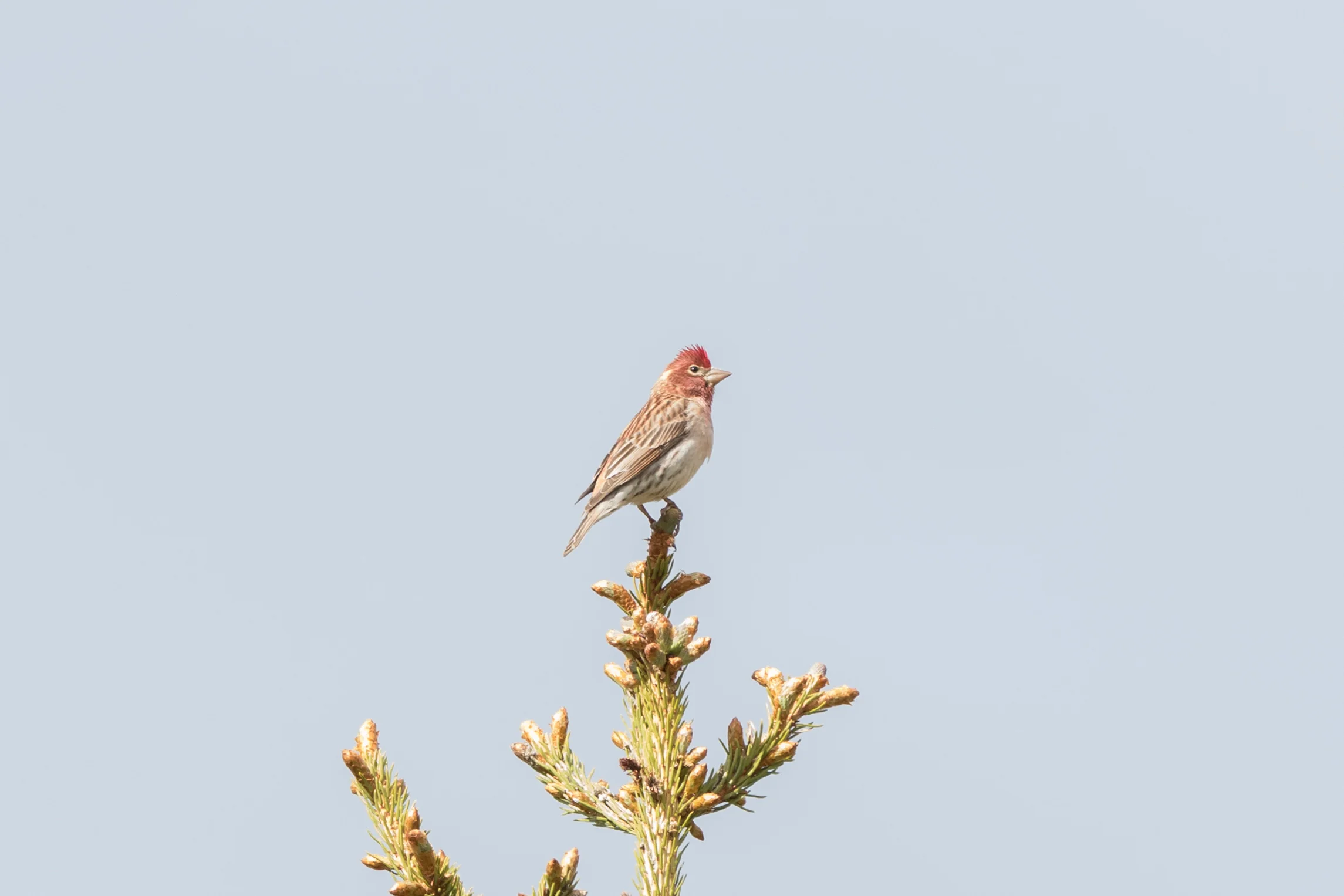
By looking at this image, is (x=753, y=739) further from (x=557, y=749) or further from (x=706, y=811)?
(x=557, y=749)

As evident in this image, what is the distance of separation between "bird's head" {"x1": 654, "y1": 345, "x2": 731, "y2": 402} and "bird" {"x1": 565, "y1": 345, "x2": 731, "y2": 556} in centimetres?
19

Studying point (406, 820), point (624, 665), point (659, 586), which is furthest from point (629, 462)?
point (406, 820)

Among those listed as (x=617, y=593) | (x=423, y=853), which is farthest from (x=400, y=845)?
(x=617, y=593)

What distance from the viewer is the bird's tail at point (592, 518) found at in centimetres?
929

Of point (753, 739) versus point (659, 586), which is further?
point (659, 586)

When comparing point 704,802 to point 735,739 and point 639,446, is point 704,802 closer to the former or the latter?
point 735,739

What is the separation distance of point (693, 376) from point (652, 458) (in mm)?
1536

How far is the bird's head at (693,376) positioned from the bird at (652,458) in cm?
19

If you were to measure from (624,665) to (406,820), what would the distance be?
97 centimetres

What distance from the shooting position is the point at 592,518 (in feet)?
30.8

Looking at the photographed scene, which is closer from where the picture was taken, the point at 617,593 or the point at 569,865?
the point at 569,865

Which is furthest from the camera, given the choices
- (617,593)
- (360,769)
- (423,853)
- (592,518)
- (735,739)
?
(592,518)

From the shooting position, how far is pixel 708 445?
10.1m

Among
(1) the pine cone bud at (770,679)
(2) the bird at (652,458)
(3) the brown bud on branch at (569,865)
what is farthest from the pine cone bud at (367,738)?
(2) the bird at (652,458)
